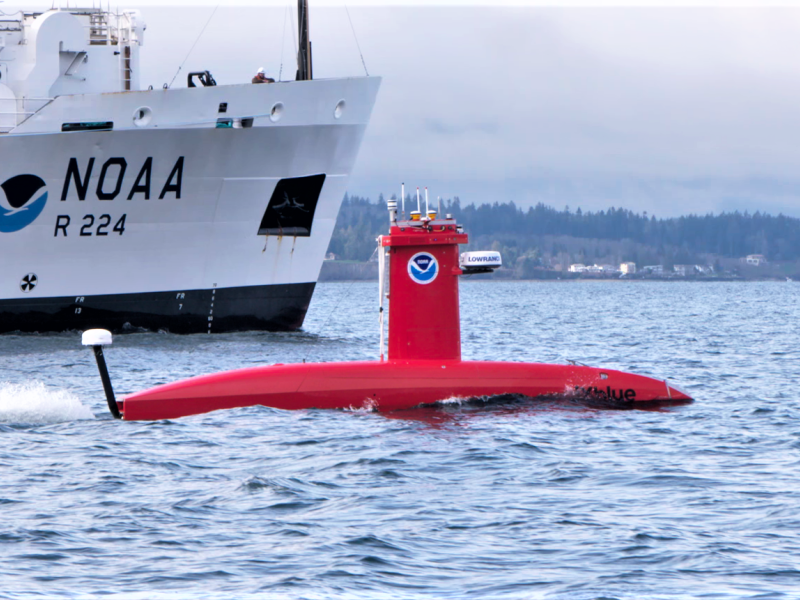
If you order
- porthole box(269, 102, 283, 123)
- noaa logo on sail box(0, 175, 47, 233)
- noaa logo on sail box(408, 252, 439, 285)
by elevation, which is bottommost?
noaa logo on sail box(408, 252, 439, 285)

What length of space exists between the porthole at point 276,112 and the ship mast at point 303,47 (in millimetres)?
2071

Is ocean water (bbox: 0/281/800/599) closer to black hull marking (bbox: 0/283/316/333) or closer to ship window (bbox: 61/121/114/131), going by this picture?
black hull marking (bbox: 0/283/316/333)

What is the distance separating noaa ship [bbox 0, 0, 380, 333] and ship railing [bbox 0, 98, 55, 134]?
0.19 ft

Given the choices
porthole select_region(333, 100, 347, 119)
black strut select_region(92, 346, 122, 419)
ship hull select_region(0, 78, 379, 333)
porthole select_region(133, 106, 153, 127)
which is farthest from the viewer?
porthole select_region(333, 100, 347, 119)

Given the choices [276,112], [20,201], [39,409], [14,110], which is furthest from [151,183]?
[39,409]

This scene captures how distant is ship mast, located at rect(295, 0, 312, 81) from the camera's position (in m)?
29.8

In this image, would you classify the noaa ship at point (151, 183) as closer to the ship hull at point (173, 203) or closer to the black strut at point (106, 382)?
the ship hull at point (173, 203)

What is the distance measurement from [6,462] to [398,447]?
437 centimetres

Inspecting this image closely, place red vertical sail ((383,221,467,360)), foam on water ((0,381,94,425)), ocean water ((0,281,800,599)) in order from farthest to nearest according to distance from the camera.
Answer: red vertical sail ((383,221,467,360)) → foam on water ((0,381,94,425)) → ocean water ((0,281,800,599))

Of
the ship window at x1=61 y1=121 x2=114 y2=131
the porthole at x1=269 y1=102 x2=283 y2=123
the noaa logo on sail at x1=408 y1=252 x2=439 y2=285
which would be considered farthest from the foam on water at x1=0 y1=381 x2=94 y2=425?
the porthole at x1=269 y1=102 x2=283 y2=123

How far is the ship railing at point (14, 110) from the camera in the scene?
26.6m

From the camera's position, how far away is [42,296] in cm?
2641

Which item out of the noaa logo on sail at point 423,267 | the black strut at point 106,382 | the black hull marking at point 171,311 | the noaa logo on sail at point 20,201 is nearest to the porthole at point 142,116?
the noaa logo on sail at point 20,201

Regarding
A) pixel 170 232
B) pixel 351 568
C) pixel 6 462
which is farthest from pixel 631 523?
pixel 170 232
